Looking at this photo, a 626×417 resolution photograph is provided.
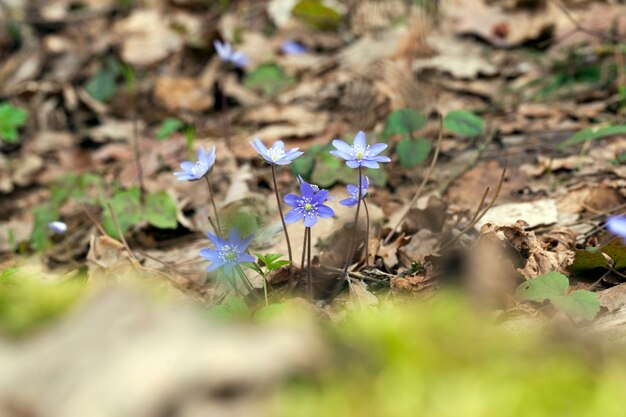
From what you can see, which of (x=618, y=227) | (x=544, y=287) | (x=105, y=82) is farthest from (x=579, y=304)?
(x=105, y=82)

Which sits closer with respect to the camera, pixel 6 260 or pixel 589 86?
pixel 6 260

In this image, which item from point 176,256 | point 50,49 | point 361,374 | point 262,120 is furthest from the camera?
point 50,49

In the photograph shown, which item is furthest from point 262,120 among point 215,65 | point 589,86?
point 589,86

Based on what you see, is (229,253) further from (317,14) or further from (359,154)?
(317,14)

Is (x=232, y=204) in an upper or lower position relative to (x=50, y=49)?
upper

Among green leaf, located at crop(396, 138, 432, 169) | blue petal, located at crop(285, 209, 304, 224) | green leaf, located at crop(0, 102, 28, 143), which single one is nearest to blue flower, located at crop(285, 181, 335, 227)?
blue petal, located at crop(285, 209, 304, 224)

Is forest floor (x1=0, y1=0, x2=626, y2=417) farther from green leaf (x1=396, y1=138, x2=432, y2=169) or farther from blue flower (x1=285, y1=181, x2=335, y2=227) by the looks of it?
blue flower (x1=285, y1=181, x2=335, y2=227)

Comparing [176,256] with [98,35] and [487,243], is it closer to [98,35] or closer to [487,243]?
[487,243]

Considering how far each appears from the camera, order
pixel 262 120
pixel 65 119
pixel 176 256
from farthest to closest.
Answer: pixel 65 119, pixel 262 120, pixel 176 256
